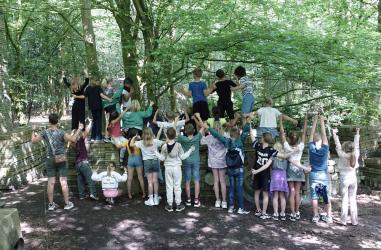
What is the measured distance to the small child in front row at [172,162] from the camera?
7.67 metres

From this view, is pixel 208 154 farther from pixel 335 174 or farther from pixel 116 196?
pixel 335 174

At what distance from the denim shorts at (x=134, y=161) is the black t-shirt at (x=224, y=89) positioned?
232 cm

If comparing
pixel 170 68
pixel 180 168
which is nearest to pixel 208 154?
pixel 180 168

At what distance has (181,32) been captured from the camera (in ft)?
32.0

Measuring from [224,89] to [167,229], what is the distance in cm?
347

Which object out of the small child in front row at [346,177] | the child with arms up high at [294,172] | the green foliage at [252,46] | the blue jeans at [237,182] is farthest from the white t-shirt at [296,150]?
the green foliage at [252,46]

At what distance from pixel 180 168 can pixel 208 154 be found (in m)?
0.84

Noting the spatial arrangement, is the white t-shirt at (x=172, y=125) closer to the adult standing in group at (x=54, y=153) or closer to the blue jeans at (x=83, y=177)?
the blue jeans at (x=83, y=177)

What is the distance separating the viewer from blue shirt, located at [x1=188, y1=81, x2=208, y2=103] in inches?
340

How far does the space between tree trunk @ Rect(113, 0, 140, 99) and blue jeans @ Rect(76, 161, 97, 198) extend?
9.31ft

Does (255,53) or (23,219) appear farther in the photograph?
(255,53)

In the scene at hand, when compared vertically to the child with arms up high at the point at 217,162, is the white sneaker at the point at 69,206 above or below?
below

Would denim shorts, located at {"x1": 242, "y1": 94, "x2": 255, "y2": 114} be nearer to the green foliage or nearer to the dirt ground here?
the green foliage

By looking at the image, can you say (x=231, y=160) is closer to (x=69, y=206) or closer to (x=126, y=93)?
(x=126, y=93)
